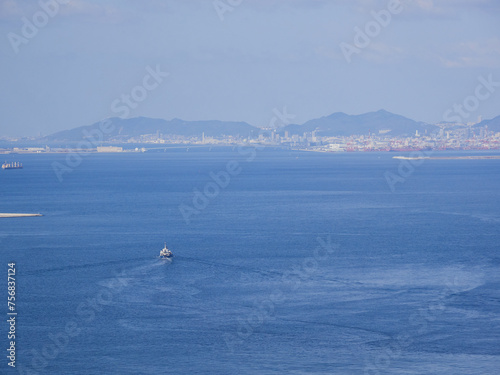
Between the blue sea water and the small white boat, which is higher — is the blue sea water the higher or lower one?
the lower one

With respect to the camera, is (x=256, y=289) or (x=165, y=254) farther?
(x=165, y=254)

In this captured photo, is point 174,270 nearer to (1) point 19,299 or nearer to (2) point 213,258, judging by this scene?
(2) point 213,258

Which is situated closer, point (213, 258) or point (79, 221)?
point (213, 258)

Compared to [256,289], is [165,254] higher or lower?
higher

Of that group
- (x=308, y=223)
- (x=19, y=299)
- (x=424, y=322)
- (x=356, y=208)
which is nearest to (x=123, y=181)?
(x=356, y=208)

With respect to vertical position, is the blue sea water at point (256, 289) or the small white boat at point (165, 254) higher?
the small white boat at point (165, 254)

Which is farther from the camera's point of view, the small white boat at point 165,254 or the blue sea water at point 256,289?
the small white boat at point 165,254

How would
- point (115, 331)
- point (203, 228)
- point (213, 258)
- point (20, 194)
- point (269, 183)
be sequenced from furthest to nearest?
point (269, 183), point (20, 194), point (203, 228), point (213, 258), point (115, 331)

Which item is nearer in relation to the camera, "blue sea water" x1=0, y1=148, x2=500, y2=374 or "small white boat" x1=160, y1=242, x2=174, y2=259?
"blue sea water" x1=0, y1=148, x2=500, y2=374
